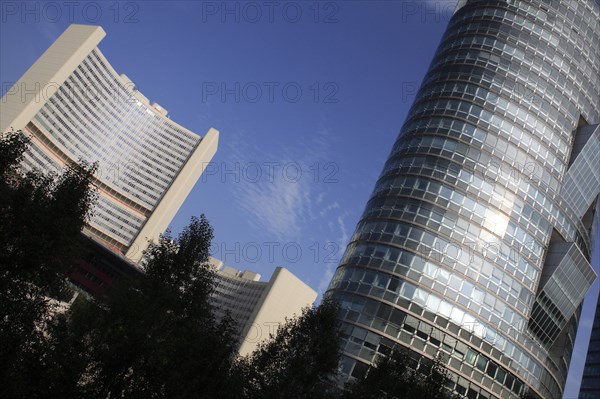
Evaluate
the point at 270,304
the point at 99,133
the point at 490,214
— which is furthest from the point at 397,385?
the point at 99,133

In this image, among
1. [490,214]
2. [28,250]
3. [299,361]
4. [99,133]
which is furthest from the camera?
[99,133]

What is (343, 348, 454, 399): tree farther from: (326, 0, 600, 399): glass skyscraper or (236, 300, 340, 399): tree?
(326, 0, 600, 399): glass skyscraper

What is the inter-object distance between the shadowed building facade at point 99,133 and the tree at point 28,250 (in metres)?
119

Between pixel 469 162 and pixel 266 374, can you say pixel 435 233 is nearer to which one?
pixel 469 162

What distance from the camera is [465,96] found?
5966cm

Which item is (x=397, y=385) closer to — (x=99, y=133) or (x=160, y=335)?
(x=160, y=335)

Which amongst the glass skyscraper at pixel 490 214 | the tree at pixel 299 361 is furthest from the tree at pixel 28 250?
the glass skyscraper at pixel 490 214

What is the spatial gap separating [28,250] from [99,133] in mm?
A: 170269

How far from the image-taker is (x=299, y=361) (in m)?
30.0

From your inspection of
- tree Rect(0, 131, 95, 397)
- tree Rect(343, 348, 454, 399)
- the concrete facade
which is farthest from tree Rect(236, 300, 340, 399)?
the concrete facade

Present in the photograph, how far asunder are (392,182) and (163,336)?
37.9 metres

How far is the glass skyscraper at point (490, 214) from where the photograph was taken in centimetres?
4841

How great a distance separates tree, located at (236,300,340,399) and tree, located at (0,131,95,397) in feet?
37.1

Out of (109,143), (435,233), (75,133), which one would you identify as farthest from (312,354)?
(109,143)
